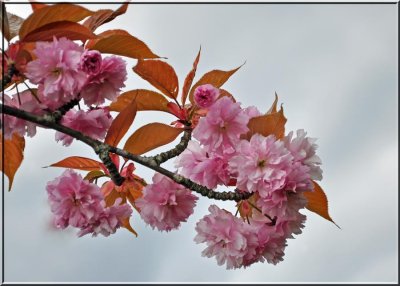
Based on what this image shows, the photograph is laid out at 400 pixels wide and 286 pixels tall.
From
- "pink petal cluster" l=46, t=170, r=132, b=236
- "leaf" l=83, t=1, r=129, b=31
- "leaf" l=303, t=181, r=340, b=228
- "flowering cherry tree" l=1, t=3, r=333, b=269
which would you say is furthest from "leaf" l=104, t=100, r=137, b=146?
"leaf" l=303, t=181, r=340, b=228

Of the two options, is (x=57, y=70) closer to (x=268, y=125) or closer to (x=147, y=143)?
(x=147, y=143)

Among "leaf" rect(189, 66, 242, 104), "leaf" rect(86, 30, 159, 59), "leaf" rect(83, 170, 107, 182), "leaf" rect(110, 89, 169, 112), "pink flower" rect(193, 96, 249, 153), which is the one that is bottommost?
"leaf" rect(83, 170, 107, 182)

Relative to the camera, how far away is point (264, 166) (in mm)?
1314

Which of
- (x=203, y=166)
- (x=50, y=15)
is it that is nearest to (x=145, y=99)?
(x=203, y=166)

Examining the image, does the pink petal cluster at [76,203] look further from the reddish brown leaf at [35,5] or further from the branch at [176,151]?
the reddish brown leaf at [35,5]

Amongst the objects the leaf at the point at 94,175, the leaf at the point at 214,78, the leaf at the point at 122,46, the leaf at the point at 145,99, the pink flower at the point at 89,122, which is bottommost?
the leaf at the point at 94,175

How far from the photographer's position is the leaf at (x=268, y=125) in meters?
1.36

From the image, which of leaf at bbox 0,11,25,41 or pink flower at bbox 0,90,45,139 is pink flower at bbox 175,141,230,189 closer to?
pink flower at bbox 0,90,45,139

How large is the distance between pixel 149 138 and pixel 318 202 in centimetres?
50

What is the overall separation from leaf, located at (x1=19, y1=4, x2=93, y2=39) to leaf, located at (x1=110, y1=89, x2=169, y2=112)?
0.34 metres

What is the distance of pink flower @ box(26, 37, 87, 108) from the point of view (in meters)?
1.24

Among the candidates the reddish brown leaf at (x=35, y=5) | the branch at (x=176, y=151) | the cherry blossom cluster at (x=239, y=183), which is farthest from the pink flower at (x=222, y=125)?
the reddish brown leaf at (x=35, y=5)

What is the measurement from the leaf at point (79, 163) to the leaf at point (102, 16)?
0.38m

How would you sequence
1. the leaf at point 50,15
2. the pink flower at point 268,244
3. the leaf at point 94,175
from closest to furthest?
the leaf at point 50,15, the pink flower at point 268,244, the leaf at point 94,175
